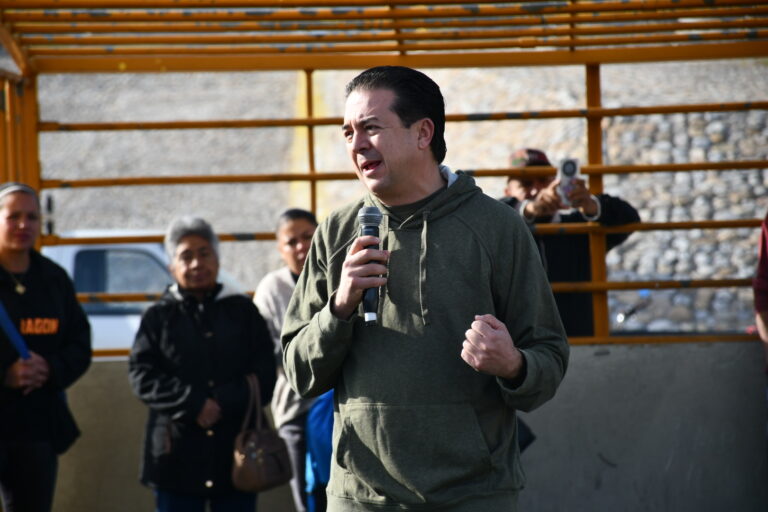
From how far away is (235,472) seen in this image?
5.39 m

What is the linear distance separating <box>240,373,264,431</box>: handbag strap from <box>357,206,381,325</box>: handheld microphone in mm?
2472

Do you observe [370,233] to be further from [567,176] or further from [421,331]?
[567,176]

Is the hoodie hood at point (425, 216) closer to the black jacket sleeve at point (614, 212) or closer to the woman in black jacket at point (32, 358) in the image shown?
the woman in black jacket at point (32, 358)

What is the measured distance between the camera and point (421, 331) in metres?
3.13

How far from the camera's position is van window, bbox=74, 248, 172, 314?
11.0 metres

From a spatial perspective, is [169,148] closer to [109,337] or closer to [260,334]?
[109,337]

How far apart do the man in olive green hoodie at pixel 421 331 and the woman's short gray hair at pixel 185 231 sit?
2550mm

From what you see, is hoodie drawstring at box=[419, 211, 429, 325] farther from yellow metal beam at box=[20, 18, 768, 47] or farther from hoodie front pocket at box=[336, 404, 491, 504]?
yellow metal beam at box=[20, 18, 768, 47]

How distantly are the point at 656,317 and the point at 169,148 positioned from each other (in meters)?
14.2

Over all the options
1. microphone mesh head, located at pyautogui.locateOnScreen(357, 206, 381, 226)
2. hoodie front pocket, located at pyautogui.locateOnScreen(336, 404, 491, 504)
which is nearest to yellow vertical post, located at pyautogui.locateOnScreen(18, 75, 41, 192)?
microphone mesh head, located at pyautogui.locateOnScreen(357, 206, 381, 226)

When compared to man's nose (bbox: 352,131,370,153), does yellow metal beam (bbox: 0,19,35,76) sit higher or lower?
higher

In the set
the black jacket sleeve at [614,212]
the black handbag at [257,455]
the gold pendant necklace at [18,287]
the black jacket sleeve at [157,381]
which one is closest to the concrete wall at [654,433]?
the black jacket sleeve at [614,212]

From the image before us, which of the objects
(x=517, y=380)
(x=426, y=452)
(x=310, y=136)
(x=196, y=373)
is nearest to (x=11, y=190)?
(x=196, y=373)

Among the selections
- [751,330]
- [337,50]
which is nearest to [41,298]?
[337,50]
